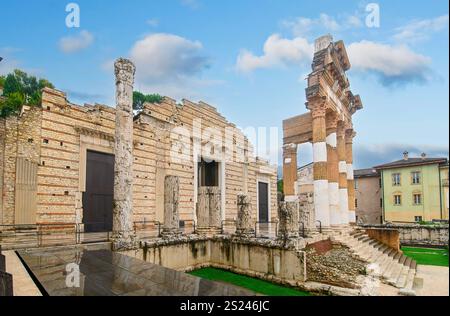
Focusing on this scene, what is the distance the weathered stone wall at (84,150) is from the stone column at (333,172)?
24.3ft

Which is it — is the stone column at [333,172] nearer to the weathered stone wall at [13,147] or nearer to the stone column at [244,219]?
the stone column at [244,219]

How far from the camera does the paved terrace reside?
14.0 feet

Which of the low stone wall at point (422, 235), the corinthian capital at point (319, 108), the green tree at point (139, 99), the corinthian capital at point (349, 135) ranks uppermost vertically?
the green tree at point (139, 99)

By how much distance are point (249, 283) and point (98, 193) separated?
8019 mm

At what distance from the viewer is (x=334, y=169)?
14.0 m

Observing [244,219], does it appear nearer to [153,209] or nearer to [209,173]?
[153,209]

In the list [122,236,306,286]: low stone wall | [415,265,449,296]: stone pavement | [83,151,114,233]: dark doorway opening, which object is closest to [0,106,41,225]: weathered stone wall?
[83,151,114,233]: dark doorway opening

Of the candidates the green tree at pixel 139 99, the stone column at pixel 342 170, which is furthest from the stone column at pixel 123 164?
the green tree at pixel 139 99

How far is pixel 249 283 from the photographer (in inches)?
Answer: 359

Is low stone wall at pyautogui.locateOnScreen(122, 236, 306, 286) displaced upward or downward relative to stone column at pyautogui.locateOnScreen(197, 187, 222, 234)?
downward

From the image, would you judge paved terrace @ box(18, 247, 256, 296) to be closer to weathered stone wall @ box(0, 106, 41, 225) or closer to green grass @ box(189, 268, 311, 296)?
weathered stone wall @ box(0, 106, 41, 225)

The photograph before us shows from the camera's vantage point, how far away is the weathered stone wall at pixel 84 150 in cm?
Result: 1042

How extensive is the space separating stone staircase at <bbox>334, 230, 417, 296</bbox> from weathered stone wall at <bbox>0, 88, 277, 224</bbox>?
8.49m
